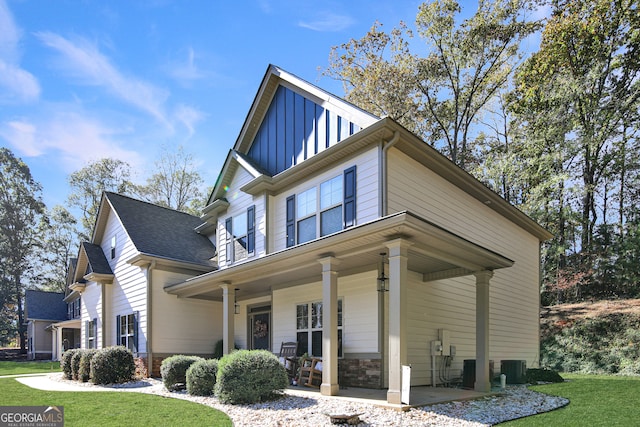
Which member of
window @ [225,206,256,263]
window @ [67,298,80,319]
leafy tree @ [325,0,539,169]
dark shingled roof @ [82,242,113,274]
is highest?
leafy tree @ [325,0,539,169]

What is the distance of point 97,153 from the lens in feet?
138

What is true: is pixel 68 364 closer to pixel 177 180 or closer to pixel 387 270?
pixel 387 270

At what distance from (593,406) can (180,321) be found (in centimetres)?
1259

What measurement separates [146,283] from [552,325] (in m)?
16.1

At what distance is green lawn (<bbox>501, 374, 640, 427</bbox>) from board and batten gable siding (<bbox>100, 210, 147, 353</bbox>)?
12.3 meters

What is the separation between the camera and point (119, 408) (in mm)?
8523

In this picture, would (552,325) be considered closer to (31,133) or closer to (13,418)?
(13,418)

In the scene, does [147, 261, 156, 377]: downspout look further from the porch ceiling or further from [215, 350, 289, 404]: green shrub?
[215, 350, 289, 404]: green shrub

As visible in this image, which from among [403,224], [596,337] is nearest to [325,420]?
[403,224]

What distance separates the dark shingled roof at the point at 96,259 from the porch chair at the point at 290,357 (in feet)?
32.4

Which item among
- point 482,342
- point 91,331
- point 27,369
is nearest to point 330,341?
point 482,342

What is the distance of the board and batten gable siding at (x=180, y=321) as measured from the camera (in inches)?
607

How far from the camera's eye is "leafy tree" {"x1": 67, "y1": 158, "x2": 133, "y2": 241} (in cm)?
4153

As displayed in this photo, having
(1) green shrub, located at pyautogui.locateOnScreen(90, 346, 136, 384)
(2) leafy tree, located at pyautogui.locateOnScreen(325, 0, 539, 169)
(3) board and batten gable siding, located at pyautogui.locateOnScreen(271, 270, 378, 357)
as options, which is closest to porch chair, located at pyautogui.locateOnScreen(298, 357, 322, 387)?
(3) board and batten gable siding, located at pyautogui.locateOnScreen(271, 270, 378, 357)
